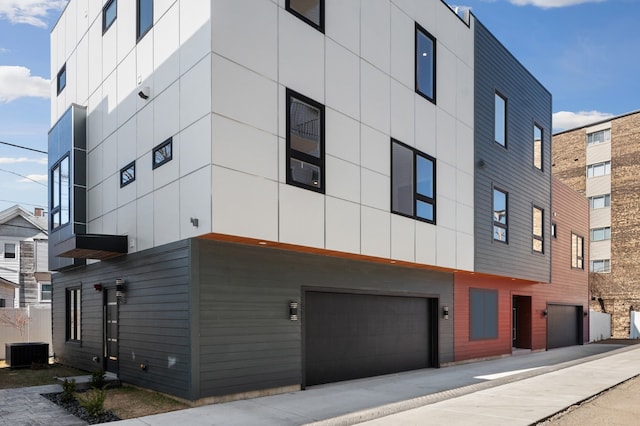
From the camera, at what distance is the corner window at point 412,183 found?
37.7ft

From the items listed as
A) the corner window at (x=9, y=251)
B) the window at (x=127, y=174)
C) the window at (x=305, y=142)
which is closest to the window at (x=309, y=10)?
the window at (x=305, y=142)

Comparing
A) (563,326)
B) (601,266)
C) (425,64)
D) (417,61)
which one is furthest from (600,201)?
(417,61)

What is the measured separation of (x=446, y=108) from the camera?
13.5 m

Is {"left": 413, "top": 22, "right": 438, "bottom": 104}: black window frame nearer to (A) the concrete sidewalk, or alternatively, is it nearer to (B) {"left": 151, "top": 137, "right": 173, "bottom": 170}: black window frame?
(B) {"left": 151, "top": 137, "right": 173, "bottom": 170}: black window frame

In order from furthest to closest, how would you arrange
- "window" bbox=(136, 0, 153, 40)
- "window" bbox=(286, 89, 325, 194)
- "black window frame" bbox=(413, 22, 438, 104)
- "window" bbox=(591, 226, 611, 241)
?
"window" bbox=(591, 226, 611, 241) → "black window frame" bbox=(413, 22, 438, 104) → "window" bbox=(136, 0, 153, 40) → "window" bbox=(286, 89, 325, 194)

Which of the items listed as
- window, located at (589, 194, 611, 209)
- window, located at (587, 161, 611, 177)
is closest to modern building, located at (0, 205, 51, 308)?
window, located at (589, 194, 611, 209)

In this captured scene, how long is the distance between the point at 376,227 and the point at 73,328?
8.43 meters

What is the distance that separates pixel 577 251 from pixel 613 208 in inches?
559

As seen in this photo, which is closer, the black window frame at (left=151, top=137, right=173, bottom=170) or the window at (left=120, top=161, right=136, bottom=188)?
the black window frame at (left=151, top=137, right=173, bottom=170)

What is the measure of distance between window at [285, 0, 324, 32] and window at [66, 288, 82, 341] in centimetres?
879

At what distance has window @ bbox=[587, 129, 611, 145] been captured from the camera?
115 feet

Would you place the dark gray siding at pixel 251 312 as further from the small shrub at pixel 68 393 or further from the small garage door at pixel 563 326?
the small garage door at pixel 563 326

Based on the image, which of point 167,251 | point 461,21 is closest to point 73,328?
point 167,251

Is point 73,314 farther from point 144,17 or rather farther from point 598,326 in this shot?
point 598,326
